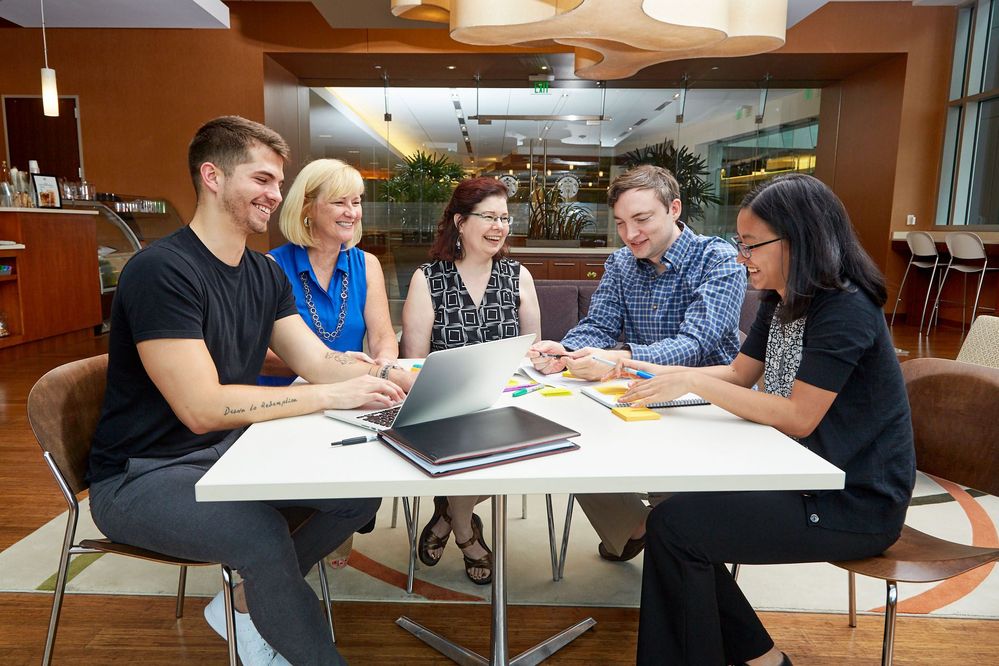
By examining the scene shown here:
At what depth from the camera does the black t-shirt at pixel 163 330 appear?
142cm

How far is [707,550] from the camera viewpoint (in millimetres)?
1373

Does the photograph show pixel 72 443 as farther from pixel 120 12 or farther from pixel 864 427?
pixel 120 12

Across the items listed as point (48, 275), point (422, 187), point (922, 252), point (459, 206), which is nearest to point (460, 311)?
point (459, 206)

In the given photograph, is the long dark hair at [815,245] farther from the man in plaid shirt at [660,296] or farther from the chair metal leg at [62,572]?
the chair metal leg at [62,572]

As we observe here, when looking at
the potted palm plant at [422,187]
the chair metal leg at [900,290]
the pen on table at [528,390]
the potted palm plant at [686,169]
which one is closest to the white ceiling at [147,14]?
the potted palm plant at [422,187]

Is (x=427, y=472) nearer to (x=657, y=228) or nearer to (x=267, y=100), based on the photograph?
(x=657, y=228)

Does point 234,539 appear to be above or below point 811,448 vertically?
below

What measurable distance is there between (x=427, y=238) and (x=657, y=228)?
697cm

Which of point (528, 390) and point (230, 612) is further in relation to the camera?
point (528, 390)

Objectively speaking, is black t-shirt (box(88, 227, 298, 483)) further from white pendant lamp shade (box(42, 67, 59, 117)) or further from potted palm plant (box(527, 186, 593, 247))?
potted palm plant (box(527, 186, 593, 247))

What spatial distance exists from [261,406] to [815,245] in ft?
4.05

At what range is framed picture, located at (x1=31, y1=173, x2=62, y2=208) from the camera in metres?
5.95

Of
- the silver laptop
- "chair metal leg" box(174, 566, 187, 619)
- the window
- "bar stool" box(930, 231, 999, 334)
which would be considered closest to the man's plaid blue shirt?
the silver laptop

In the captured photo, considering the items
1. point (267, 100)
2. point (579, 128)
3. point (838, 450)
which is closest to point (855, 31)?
point (579, 128)
